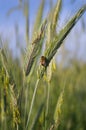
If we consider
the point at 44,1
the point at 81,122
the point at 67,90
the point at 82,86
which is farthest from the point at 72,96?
the point at 44,1

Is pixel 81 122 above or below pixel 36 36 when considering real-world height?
below

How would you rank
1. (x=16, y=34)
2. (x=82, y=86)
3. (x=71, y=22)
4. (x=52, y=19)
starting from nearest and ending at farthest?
(x=71, y=22) < (x=52, y=19) < (x=16, y=34) < (x=82, y=86)

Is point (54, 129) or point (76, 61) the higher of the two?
point (54, 129)

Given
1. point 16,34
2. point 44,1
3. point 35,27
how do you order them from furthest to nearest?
point 16,34, point 44,1, point 35,27

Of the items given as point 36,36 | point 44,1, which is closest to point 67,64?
point 44,1

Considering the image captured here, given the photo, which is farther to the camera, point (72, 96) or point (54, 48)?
point (72, 96)

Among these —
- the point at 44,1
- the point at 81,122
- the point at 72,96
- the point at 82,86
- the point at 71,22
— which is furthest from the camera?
the point at 82,86

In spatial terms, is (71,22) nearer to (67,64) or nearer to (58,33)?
(58,33)

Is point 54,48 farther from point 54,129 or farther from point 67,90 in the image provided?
point 67,90

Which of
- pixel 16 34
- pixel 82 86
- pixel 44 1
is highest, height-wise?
pixel 44 1

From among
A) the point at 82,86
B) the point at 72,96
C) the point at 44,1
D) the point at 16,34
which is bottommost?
the point at 82,86
